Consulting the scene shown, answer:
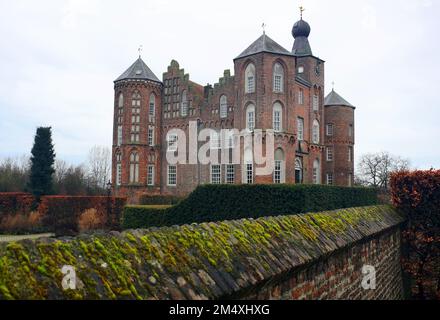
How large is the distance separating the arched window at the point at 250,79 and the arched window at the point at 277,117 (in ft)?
7.59

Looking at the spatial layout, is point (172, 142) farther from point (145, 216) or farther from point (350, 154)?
point (350, 154)

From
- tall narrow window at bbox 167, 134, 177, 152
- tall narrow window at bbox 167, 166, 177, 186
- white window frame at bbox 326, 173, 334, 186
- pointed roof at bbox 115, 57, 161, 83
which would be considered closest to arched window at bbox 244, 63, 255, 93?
tall narrow window at bbox 167, 134, 177, 152

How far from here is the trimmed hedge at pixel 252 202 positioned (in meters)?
16.2

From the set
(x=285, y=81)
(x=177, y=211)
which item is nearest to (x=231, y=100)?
(x=285, y=81)

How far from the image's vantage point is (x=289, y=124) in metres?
30.9

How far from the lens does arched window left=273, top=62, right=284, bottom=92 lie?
101ft

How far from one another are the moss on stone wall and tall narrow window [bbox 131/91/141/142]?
33748 mm

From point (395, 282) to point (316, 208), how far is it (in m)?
6.28

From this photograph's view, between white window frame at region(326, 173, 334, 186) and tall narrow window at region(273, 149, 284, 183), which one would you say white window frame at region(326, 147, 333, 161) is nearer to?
white window frame at region(326, 173, 334, 186)

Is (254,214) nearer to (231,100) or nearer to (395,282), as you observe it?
(395,282)

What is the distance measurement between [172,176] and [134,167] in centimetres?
389

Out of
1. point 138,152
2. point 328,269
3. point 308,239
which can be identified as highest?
point 138,152

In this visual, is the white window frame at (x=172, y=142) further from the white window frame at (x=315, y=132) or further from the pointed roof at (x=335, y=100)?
the pointed roof at (x=335, y=100)

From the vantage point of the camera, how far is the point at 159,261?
11.0ft
